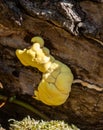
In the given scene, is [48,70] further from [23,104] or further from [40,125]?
[23,104]

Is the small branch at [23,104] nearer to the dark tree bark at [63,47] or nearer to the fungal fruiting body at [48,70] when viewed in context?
the dark tree bark at [63,47]

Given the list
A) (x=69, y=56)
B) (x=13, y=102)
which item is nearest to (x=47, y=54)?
(x=69, y=56)

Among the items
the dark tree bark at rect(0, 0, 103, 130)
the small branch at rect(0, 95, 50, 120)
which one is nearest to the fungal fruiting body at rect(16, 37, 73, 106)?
the dark tree bark at rect(0, 0, 103, 130)

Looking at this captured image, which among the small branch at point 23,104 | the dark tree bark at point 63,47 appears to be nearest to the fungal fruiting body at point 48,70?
the dark tree bark at point 63,47

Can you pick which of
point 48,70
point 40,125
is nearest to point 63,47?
point 48,70

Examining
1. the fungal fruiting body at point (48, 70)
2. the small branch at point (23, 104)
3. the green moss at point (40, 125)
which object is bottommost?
the small branch at point (23, 104)

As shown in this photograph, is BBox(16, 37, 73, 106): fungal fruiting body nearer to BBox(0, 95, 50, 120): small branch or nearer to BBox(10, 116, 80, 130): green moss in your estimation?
BBox(10, 116, 80, 130): green moss
